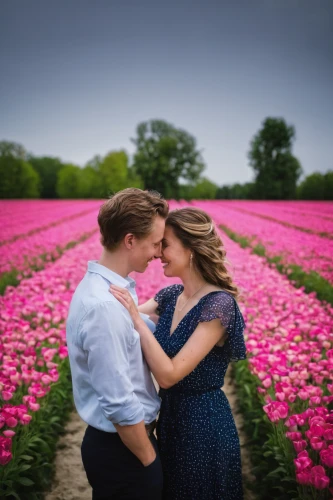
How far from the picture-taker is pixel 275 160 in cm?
989

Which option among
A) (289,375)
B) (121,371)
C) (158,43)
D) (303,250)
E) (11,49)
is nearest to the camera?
(121,371)

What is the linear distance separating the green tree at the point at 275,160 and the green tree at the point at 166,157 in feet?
97.9

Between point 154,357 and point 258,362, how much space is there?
1.48 meters

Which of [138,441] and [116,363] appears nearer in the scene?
[116,363]

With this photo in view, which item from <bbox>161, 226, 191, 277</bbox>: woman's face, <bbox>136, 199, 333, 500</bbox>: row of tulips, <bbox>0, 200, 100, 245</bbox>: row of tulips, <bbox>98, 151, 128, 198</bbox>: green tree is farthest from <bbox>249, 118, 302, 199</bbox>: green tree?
<bbox>98, 151, 128, 198</bbox>: green tree

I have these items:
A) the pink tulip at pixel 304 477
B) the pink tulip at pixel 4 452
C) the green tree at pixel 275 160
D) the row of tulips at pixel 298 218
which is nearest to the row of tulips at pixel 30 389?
the pink tulip at pixel 4 452

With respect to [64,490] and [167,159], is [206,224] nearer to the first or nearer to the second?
[64,490]

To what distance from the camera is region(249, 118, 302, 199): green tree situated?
28.2 ft

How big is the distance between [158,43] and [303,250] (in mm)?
4977

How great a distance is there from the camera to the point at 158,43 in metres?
6.66

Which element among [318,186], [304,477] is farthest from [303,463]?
[318,186]

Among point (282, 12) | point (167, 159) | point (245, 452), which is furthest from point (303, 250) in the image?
point (167, 159)

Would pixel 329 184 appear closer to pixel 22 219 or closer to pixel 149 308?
pixel 149 308

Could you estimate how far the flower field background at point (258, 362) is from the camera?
6.98 ft
